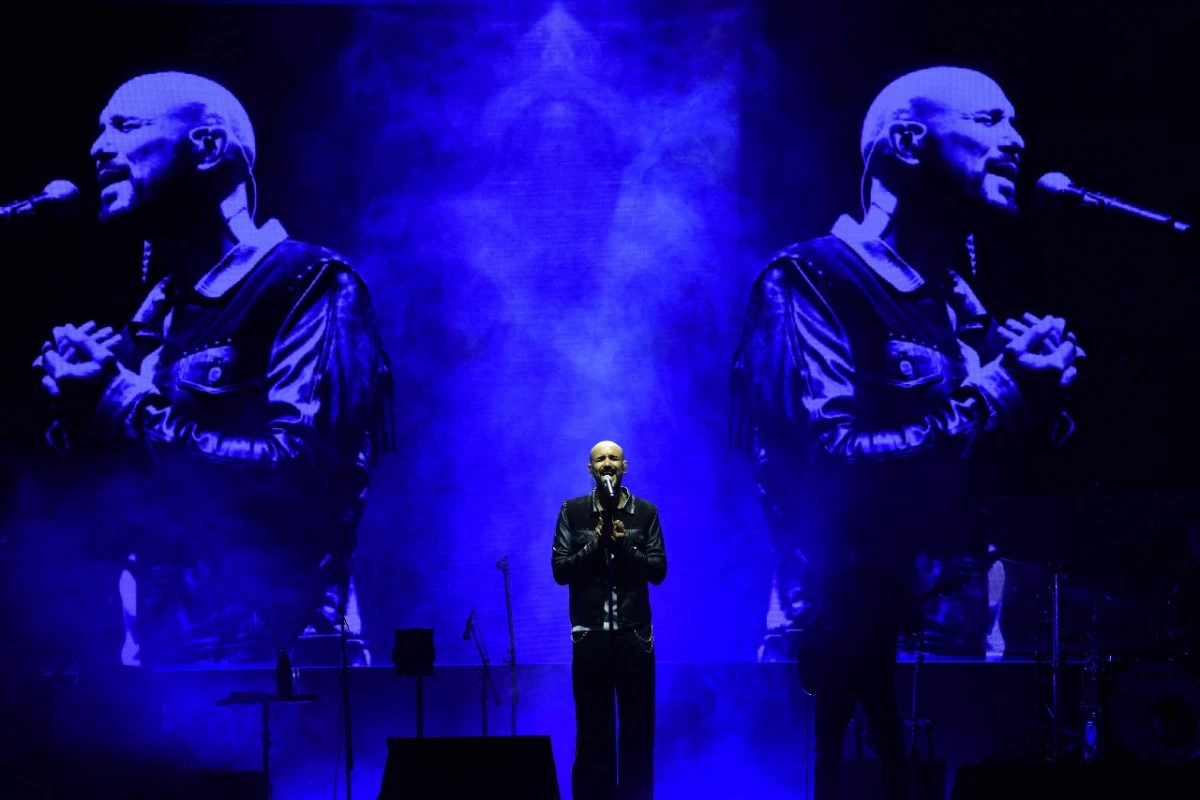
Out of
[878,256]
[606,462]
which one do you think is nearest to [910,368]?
[878,256]

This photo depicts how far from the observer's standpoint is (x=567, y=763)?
672cm

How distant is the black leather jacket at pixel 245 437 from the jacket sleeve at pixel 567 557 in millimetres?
2432

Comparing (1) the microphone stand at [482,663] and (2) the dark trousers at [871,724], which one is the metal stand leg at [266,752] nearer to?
(1) the microphone stand at [482,663]

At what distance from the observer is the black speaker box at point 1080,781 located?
12.0 feet

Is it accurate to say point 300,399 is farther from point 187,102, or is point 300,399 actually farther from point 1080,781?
point 1080,781

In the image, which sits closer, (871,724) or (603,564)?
(603,564)

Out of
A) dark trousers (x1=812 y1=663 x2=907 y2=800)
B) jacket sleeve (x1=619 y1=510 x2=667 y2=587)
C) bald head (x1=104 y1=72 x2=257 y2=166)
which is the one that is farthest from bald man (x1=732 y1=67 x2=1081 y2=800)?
bald head (x1=104 y1=72 x2=257 y2=166)

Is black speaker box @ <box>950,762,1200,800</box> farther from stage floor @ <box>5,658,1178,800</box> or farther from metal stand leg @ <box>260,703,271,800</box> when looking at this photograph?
metal stand leg @ <box>260,703,271,800</box>

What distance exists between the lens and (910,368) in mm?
6809

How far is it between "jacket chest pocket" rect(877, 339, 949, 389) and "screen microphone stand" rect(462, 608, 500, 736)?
2.69m

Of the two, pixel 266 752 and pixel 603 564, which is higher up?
pixel 603 564

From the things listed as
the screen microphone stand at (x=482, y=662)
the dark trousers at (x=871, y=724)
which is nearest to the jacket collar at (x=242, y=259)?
the screen microphone stand at (x=482, y=662)

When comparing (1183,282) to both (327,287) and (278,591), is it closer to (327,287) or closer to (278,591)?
(327,287)

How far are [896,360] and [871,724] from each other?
2479mm
